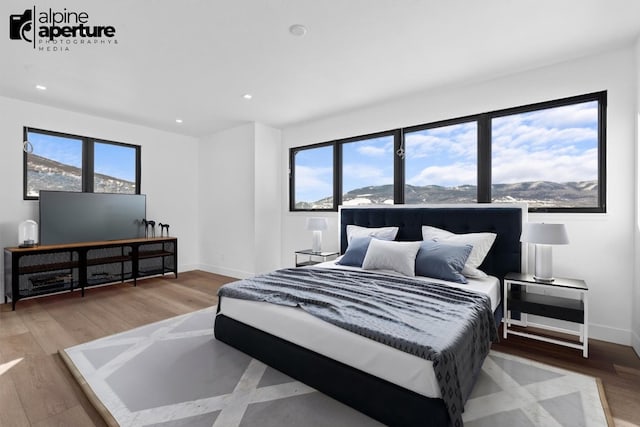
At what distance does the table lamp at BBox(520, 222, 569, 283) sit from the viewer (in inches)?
99.0

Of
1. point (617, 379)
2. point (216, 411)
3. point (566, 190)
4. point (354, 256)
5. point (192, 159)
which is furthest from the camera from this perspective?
point (192, 159)

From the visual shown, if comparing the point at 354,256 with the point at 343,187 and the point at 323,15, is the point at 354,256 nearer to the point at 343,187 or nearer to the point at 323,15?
the point at 343,187

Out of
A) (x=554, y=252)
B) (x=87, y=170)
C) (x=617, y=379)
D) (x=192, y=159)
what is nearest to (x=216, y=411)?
(x=617, y=379)

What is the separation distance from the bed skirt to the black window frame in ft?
8.32

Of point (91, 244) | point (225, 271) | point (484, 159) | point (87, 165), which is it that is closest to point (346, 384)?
point (484, 159)

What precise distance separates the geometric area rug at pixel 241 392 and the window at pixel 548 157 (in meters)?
1.66

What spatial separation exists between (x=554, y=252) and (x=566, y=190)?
62cm

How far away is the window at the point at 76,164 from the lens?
162 inches

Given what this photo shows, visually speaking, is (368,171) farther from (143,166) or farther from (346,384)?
(143,166)

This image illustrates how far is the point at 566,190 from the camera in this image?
2.95m

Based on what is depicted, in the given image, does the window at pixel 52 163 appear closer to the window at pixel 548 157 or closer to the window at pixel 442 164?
the window at pixel 442 164

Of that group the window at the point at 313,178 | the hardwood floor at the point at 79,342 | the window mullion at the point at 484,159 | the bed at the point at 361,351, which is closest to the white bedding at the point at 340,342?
the bed at the point at 361,351

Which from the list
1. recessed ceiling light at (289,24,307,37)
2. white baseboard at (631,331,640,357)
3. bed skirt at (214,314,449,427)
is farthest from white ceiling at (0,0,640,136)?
white baseboard at (631,331,640,357)

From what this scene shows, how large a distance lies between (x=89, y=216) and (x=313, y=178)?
11.1 feet
